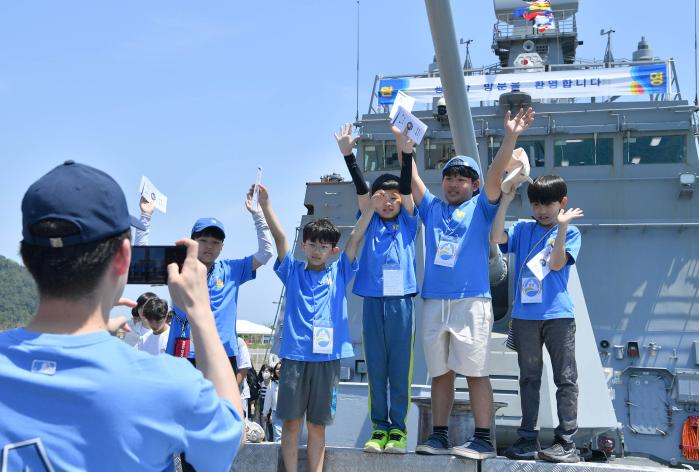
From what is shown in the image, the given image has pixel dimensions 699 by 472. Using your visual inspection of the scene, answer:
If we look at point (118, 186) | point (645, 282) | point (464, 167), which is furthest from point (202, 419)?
point (645, 282)

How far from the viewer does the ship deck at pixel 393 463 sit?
358cm

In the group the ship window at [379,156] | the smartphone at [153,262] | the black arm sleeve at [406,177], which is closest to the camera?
the smartphone at [153,262]

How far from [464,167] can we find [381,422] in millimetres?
1427

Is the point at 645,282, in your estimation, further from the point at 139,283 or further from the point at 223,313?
the point at 139,283

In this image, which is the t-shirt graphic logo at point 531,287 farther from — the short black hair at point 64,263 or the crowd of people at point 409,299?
the short black hair at point 64,263

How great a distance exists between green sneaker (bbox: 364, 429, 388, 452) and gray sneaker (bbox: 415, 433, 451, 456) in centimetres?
18

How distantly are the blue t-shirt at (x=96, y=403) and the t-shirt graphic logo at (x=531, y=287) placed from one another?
304cm

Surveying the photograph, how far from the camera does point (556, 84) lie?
14047mm

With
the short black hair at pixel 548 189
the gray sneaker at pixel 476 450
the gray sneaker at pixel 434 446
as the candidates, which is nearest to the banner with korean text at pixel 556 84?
the short black hair at pixel 548 189

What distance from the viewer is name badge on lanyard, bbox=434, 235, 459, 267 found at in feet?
13.9

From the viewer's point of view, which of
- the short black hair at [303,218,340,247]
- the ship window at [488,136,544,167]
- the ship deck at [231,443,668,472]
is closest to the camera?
the ship deck at [231,443,668,472]

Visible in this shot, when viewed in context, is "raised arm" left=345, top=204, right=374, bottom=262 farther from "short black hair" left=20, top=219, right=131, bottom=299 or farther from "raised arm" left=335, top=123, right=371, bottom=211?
"short black hair" left=20, top=219, right=131, bottom=299

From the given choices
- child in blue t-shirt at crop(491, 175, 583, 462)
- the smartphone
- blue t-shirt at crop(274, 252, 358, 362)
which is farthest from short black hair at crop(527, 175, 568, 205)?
the smartphone

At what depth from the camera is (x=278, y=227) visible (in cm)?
443
